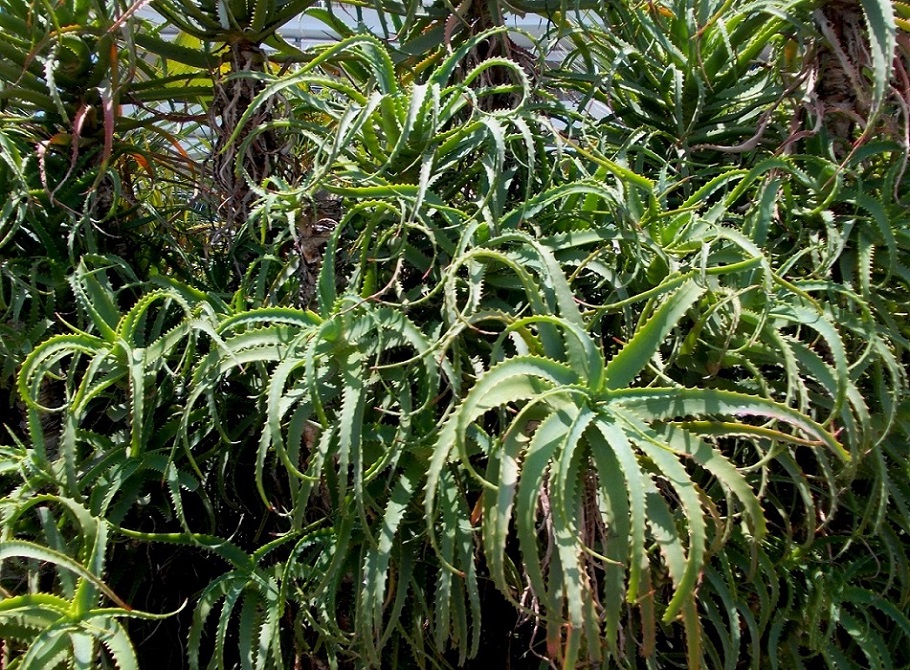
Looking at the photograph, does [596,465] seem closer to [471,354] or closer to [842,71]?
[471,354]

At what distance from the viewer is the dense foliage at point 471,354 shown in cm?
66

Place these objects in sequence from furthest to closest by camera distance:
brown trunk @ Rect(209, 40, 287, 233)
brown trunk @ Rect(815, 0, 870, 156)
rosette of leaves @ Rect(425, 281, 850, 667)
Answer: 1. brown trunk @ Rect(209, 40, 287, 233)
2. brown trunk @ Rect(815, 0, 870, 156)
3. rosette of leaves @ Rect(425, 281, 850, 667)

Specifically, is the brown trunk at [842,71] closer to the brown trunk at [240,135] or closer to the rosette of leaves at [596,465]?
the rosette of leaves at [596,465]

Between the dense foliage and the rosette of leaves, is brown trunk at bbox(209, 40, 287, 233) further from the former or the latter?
the rosette of leaves

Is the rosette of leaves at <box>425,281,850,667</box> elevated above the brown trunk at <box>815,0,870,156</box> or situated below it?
below

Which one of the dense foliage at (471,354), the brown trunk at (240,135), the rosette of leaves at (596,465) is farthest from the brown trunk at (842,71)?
the brown trunk at (240,135)

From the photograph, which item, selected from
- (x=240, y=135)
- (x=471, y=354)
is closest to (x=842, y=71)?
(x=471, y=354)

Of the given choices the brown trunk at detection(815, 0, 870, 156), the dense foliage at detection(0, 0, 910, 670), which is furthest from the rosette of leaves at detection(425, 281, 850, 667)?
the brown trunk at detection(815, 0, 870, 156)

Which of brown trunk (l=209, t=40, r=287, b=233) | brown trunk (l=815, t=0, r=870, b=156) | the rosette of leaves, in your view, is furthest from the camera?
brown trunk (l=209, t=40, r=287, b=233)

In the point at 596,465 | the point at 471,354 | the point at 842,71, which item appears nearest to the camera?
the point at 596,465

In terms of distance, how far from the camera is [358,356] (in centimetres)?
74

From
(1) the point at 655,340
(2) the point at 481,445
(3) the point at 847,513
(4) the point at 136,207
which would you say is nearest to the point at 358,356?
(2) the point at 481,445

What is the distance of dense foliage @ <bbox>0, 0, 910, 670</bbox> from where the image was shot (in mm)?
657

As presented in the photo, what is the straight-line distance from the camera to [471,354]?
0.80 metres
